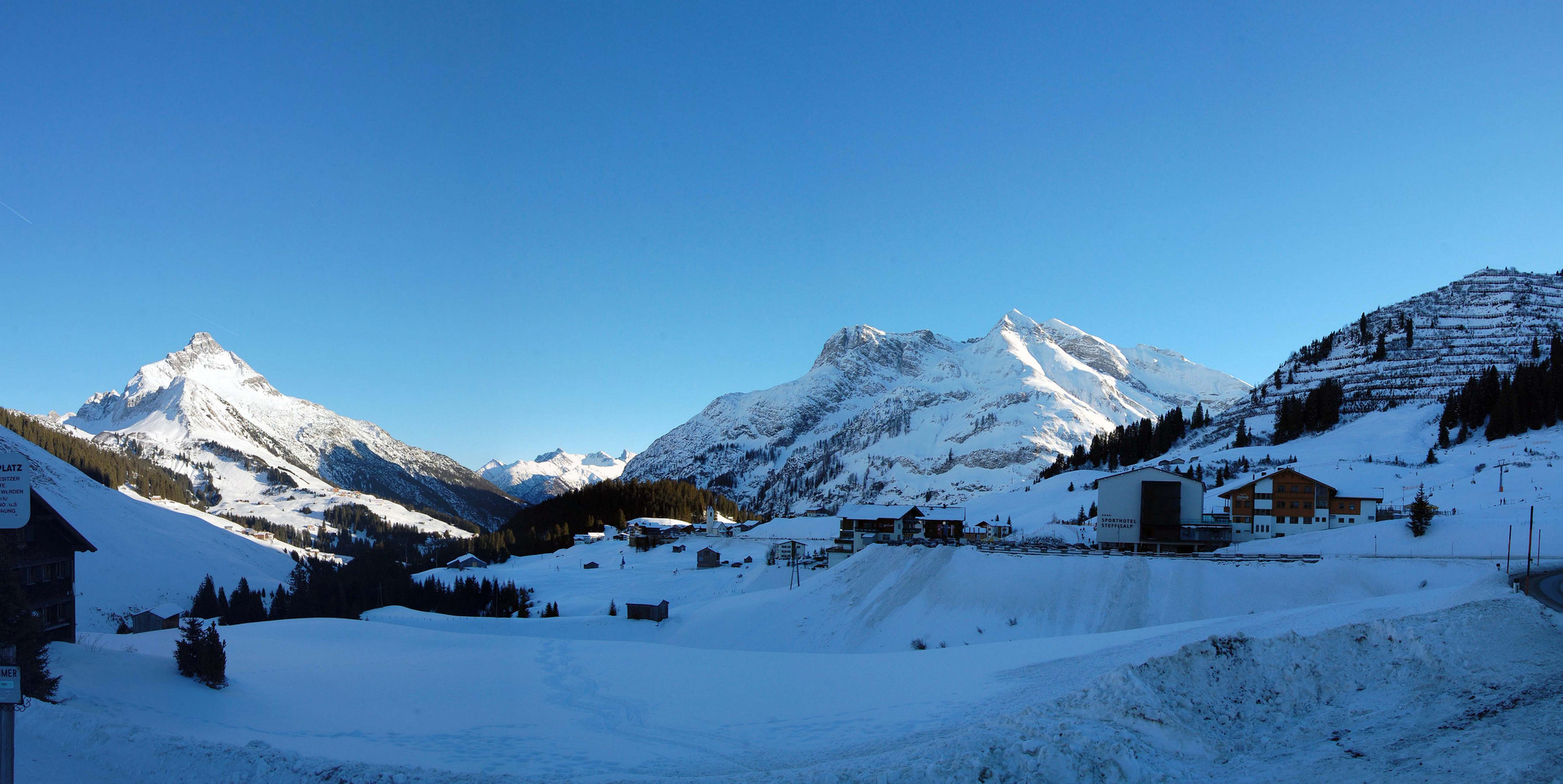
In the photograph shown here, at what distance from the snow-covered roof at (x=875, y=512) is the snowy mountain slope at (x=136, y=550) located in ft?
227

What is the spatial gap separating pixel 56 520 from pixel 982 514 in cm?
7317

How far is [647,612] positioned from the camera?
4594 cm

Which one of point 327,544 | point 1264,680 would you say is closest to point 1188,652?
point 1264,680

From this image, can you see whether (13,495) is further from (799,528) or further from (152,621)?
(799,528)

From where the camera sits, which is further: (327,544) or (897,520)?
(327,544)

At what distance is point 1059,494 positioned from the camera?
84688mm

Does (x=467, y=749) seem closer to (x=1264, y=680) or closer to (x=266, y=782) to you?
(x=266, y=782)

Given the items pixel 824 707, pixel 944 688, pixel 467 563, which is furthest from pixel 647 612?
pixel 467 563

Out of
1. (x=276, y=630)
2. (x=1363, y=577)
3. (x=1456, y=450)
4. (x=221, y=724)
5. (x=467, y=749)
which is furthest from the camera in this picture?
(x=1456, y=450)

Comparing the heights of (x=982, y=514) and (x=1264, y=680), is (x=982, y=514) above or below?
below

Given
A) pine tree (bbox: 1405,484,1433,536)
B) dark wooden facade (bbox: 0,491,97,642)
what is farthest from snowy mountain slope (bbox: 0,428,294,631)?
pine tree (bbox: 1405,484,1433,536)

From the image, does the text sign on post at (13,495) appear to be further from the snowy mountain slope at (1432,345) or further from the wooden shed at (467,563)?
the snowy mountain slope at (1432,345)

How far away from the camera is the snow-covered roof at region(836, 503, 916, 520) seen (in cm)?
6481

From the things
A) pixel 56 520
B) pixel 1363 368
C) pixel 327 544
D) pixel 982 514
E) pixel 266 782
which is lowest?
pixel 327 544
